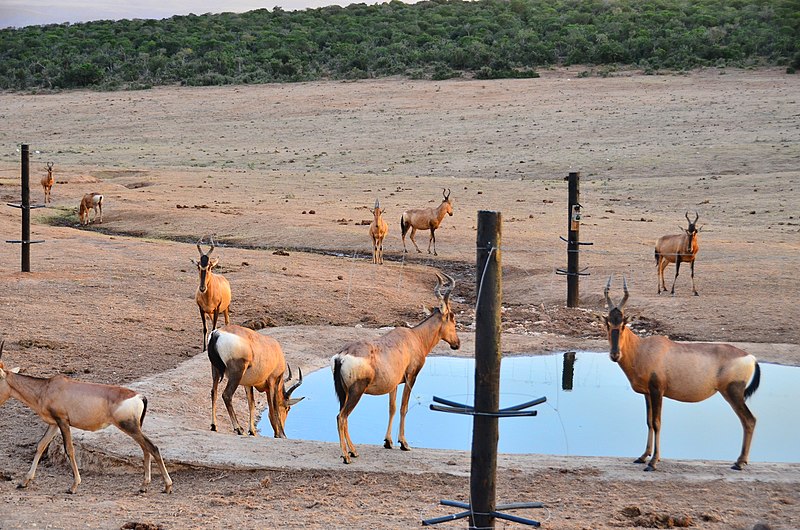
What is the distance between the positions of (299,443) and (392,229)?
17.5m

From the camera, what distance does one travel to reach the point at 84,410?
925 centimetres

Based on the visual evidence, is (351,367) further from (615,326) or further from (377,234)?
(377,234)

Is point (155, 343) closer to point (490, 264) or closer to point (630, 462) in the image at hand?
point (630, 462)

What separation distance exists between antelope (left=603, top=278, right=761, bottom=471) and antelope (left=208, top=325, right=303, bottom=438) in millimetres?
3655

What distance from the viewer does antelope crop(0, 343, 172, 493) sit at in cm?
918

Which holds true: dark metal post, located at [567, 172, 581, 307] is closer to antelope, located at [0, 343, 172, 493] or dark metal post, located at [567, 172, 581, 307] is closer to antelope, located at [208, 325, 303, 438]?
antelope, located at [208, 325, 303, 438]

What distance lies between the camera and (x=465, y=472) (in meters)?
9.53

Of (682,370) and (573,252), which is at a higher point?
(573,252)

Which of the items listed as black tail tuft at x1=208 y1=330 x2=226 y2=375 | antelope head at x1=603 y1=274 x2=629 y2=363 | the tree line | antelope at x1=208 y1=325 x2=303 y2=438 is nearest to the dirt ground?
antelope at x1=208 y1=325 x2=303 y2=438

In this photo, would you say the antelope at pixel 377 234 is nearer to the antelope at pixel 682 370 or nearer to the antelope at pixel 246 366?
the antelope at pixel 246 366

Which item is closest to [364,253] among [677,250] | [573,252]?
[573,252]

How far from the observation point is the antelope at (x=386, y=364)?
388 inches

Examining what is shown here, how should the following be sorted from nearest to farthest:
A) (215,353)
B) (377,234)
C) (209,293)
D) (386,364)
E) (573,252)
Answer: (386,364), (215,353), (209,293), (573,252), (377,234)

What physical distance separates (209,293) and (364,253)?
31.3 ft
